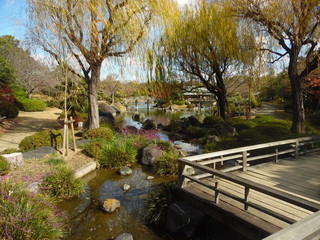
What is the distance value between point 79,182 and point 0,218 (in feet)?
7.57

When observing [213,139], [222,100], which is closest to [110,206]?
[213,139]

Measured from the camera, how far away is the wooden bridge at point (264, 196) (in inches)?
85.0

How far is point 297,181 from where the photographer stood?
13.4ft

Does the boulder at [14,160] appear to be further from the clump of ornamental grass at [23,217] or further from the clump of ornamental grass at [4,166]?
the clump of ornamental grass at [23,217]

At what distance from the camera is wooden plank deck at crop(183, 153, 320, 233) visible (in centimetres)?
277

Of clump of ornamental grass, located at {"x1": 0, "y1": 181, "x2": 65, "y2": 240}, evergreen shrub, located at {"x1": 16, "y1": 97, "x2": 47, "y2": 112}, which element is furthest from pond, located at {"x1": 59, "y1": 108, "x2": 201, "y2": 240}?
evergreen shrub, located at {"x1": 16, "y1": 97, "x2": 47, "y2": 112}

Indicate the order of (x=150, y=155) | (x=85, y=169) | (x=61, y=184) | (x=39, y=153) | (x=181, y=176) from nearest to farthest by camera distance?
(x=181, y=176)
(x=61, y=184)
(x=85, y=169)
(x=39, y=153)
(x=150, y=155)

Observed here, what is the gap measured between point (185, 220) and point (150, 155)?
357 centimetres

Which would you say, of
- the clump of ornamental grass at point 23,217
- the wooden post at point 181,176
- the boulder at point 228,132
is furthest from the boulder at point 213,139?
the clump of ornamental grass at point 23,217

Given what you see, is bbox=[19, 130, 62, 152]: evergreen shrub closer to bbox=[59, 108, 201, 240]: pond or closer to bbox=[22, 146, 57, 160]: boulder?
bbox=[22, 146, 57, 160]: boulder

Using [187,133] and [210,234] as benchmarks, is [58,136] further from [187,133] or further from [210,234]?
[187,133]

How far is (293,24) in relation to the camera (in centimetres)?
668

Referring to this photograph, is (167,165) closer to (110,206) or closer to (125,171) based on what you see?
(125,171)

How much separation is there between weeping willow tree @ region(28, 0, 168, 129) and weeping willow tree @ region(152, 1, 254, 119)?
10.3ft
